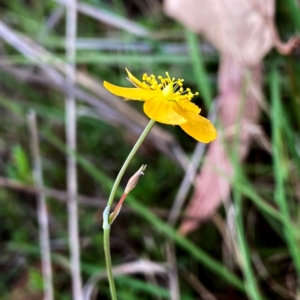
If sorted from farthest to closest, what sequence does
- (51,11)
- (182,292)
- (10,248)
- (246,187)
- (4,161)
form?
(51,11), (4,161), (10,248), (182,292), (246,187)

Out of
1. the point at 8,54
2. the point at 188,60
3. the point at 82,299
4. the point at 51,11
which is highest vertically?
the point at 51,11

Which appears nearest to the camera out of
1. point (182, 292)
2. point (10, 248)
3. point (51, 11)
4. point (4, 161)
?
point (182, 292)

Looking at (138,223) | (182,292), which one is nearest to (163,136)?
(138,223)

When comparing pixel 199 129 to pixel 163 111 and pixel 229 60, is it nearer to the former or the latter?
pixel 163 111

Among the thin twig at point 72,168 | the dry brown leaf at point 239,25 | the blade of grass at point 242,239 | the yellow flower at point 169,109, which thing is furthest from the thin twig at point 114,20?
the yellow flower at point 169,109

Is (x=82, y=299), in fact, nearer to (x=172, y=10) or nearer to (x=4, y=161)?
(x=4, y=161)

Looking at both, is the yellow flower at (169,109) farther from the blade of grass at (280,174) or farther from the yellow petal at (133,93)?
the blade of grass at (280,174)
